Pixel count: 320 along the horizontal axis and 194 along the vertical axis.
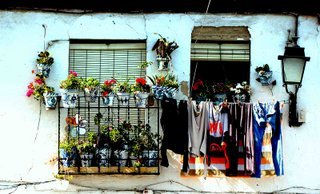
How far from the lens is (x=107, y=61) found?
10266 mm

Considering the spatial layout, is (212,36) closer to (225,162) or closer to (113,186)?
(225,162)

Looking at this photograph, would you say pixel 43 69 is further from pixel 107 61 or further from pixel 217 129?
pixel 217 129

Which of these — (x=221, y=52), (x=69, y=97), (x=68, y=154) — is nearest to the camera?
(x=68, y=154)

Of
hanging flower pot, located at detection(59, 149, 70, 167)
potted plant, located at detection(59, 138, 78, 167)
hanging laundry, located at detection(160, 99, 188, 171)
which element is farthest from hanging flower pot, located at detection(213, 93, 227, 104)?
hanging flower pot, located at detection(59, 149, 70, 167)

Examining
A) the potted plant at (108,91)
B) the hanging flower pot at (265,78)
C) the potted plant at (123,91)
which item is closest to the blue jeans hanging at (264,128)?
the hanging flower pot at (265,78)

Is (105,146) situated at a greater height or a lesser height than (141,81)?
lesser

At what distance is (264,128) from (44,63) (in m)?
3.88

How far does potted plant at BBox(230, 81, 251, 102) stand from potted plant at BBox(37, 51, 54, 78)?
318cm

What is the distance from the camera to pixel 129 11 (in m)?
10.2

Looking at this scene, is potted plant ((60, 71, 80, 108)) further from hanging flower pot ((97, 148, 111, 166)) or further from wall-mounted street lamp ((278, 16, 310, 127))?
wall-mounted street lamp ((278, 16, 310, 127))

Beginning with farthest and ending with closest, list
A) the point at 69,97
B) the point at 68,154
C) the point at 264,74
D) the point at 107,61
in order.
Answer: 1. the point at 107,61
2. the point at 264,74
3. the point at 69,97
4. the point at 68,154

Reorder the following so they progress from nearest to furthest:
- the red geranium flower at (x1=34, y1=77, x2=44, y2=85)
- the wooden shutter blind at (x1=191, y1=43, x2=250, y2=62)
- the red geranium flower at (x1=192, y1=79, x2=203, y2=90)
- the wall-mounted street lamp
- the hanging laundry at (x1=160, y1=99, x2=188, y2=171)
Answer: the wall-mounted street lamp < the hanging laundry at (x1=160, y1=99, x2=188, y2=171) < the red geranium flower at (x1=34, y1=77, x2=44, y2=85) < the red geranium flower at (x1=192, y1=79, x2=203, y2=90) < the wooden shutter blind at (x1=191, y1=43, x2=250, y2=62)

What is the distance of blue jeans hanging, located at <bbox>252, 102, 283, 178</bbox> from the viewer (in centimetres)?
969

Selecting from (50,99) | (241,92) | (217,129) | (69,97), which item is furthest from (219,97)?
(50,99)
